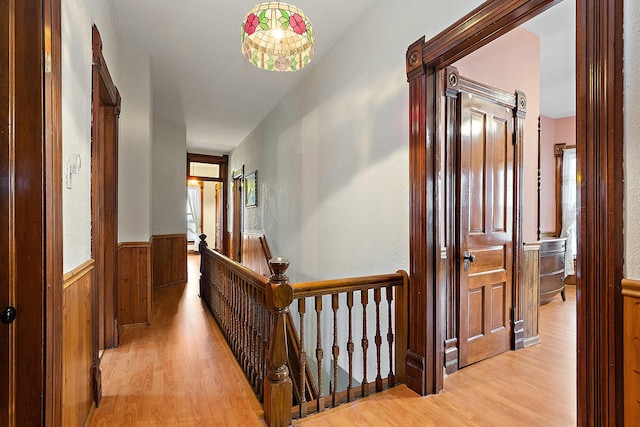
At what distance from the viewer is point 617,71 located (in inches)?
46.3

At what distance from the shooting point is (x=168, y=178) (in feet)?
19.0

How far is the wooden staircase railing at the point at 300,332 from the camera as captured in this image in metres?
1.78

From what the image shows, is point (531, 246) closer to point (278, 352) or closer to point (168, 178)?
point (278, 352)

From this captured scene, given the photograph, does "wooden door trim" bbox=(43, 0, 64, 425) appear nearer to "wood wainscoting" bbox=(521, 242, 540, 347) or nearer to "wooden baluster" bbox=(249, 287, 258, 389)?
"wooden baluster" bbox=(249, 287, 258, 389)

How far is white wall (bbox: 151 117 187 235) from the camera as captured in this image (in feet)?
18.4

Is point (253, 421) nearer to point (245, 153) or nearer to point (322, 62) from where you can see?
point (322, 62)

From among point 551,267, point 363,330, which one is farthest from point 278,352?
point 551,267

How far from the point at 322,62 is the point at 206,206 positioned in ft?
29.2

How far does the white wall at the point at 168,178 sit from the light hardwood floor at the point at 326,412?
3.00m

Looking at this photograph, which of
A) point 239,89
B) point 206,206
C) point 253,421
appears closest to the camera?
point 253,421

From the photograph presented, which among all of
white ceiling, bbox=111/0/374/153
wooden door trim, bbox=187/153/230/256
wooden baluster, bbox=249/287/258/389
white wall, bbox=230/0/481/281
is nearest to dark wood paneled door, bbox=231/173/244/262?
wooden door trim, bbox=187/153/230/256

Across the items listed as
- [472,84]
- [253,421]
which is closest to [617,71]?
[472,84]

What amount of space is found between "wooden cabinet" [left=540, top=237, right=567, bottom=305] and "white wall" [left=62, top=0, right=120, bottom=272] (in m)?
4.43

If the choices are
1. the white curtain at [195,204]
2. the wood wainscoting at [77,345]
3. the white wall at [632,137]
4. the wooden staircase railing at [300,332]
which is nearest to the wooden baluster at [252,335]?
the wooden staircase railing at [300,332]
